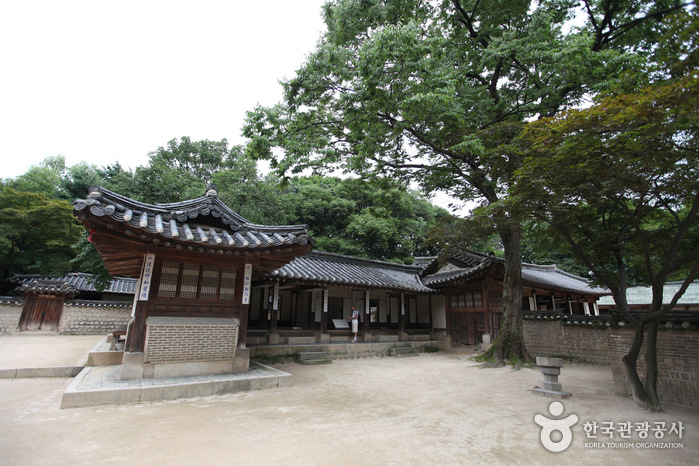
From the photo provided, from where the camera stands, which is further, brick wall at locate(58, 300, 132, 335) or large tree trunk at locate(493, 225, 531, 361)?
brick wall at locate(58, 300, 132, 335)

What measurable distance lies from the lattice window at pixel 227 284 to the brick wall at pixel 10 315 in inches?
751

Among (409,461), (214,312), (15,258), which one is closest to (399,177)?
(214,312)

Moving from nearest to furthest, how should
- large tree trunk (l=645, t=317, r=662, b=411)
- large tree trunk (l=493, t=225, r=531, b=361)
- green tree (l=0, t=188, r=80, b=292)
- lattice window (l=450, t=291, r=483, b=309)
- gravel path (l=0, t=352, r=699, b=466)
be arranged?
gravel path (l=0, t=352, r=699, b=466) < large tree trunk (l=645, t=317, r=662, b=411) < large tree trunk (l=493, t=225, r=531, b=361) < lattice window (l=450, t=291, r=483, b=309) < green tree (l=0, t=188, r=80, b=292)

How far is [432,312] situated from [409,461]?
15.5m

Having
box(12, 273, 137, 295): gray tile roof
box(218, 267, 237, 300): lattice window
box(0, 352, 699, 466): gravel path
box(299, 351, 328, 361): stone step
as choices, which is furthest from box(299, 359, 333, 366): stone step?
box(12, 273, 137, 295): gray tile roof

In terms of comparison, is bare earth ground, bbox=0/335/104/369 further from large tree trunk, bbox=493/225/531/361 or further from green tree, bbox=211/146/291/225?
large tree trunk, bbox=493/225/531/361

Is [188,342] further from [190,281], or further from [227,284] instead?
[227,284]

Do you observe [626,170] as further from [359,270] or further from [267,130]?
[359,270]

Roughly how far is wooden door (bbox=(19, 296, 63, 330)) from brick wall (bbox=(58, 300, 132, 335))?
443 millimetres

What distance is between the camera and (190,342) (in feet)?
24.7

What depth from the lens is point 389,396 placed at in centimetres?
692

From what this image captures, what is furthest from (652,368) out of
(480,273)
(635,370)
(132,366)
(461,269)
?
(461,269)

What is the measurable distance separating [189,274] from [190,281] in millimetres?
171

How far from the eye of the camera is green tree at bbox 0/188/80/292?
20859mm
